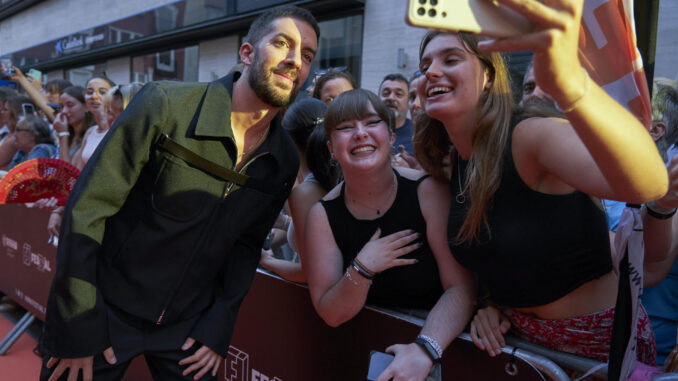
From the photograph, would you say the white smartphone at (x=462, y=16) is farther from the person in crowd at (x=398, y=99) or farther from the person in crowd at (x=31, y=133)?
the person in crowd at (x=31, y=133)

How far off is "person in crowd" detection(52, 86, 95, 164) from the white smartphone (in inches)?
181

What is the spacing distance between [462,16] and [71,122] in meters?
4.85

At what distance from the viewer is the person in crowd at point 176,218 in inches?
61.6

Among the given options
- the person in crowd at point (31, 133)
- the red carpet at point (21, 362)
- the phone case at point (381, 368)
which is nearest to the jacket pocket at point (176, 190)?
the phone case at point (381, 368)

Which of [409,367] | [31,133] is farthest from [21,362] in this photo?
[409,367]

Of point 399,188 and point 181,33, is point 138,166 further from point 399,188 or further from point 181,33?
point 181,33

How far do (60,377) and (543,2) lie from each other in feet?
6.19

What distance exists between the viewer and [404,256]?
1730 mm

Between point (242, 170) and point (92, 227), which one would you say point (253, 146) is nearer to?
point (242, 170)

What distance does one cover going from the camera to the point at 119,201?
63.6 inches

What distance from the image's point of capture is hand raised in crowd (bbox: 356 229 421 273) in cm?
163

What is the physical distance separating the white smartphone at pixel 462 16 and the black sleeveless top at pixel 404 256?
113 centimetres

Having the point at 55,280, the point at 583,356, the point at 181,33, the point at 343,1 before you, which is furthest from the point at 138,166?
the point at 181,33

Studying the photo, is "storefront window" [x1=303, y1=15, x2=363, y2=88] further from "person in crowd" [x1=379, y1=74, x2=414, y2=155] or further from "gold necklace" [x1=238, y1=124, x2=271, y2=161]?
"gold necklace" [x1=238, y1=124, x2=271, y2=161]
